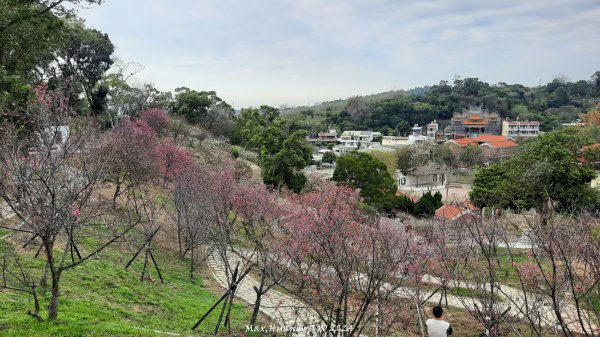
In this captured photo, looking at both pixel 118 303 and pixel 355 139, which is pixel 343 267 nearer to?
pixel 118 303

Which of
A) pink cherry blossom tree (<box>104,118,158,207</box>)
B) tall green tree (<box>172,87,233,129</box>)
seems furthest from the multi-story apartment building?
pink cherry blossom tree (<box>104,118,158,207</box>)

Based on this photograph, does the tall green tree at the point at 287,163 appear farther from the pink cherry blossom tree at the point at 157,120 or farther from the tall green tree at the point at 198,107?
the tall green tree at the point at 198,107

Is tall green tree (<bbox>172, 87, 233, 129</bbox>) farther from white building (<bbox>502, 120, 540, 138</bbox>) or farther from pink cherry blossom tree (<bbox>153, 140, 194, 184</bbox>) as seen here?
white building (<bbox>502, 120, 540, 138</bbox>)

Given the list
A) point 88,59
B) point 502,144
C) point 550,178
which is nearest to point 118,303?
point 550,178

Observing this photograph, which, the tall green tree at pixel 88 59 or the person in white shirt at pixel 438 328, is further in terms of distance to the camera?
the tall green tree at pixel 88 59

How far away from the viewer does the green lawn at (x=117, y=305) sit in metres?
6.65

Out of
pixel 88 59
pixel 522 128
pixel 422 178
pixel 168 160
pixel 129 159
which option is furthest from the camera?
pixel 522 128

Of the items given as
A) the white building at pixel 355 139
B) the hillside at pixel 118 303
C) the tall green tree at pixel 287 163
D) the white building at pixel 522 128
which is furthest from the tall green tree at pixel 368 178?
the white building at pixel 522 128

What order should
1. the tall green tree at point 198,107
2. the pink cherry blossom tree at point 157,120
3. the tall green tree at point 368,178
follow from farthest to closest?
1. the tall green tree at point 198,107
2. the pink cherry blossom tree at point 157,120
3. the tall green tree at point 368,178

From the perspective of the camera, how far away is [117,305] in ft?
28.7

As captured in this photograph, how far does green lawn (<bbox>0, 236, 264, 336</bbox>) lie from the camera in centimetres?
665

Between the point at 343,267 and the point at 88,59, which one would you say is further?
the point at 88,59

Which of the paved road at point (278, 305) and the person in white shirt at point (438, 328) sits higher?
the person in white shirt at point (438, 328)

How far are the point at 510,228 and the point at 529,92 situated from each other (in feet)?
332
